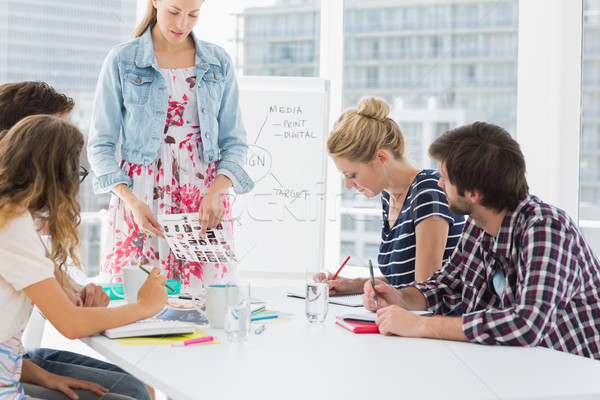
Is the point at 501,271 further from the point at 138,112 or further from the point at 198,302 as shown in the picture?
the point at 138,112

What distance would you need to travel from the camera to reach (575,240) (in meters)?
1.32

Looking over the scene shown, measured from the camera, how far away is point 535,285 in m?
1.25

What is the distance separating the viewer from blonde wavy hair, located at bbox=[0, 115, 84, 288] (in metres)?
1.29

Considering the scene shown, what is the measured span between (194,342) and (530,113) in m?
2.79

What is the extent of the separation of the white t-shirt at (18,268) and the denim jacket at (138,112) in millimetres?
755

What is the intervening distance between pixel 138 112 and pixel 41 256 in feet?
3.03

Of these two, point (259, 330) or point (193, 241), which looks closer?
point (259, 330)

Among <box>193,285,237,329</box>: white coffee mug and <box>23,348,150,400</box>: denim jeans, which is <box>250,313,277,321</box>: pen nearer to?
<box>193,285,237,329</box>: white coffee mug

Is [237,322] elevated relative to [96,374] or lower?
elevated

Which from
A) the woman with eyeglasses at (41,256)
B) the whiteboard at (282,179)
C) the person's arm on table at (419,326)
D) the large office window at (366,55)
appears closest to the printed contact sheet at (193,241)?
the woman with eyeglasses at (41,256)

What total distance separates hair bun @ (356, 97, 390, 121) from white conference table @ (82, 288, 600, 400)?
988 millimetres

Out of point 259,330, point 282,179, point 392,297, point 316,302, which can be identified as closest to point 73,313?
point 259,330

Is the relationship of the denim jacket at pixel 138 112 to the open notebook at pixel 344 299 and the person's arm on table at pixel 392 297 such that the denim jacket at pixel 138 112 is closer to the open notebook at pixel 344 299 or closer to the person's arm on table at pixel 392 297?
the open notebook at pixel 344 299

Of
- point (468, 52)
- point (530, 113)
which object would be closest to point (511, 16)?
point (468, 52)
